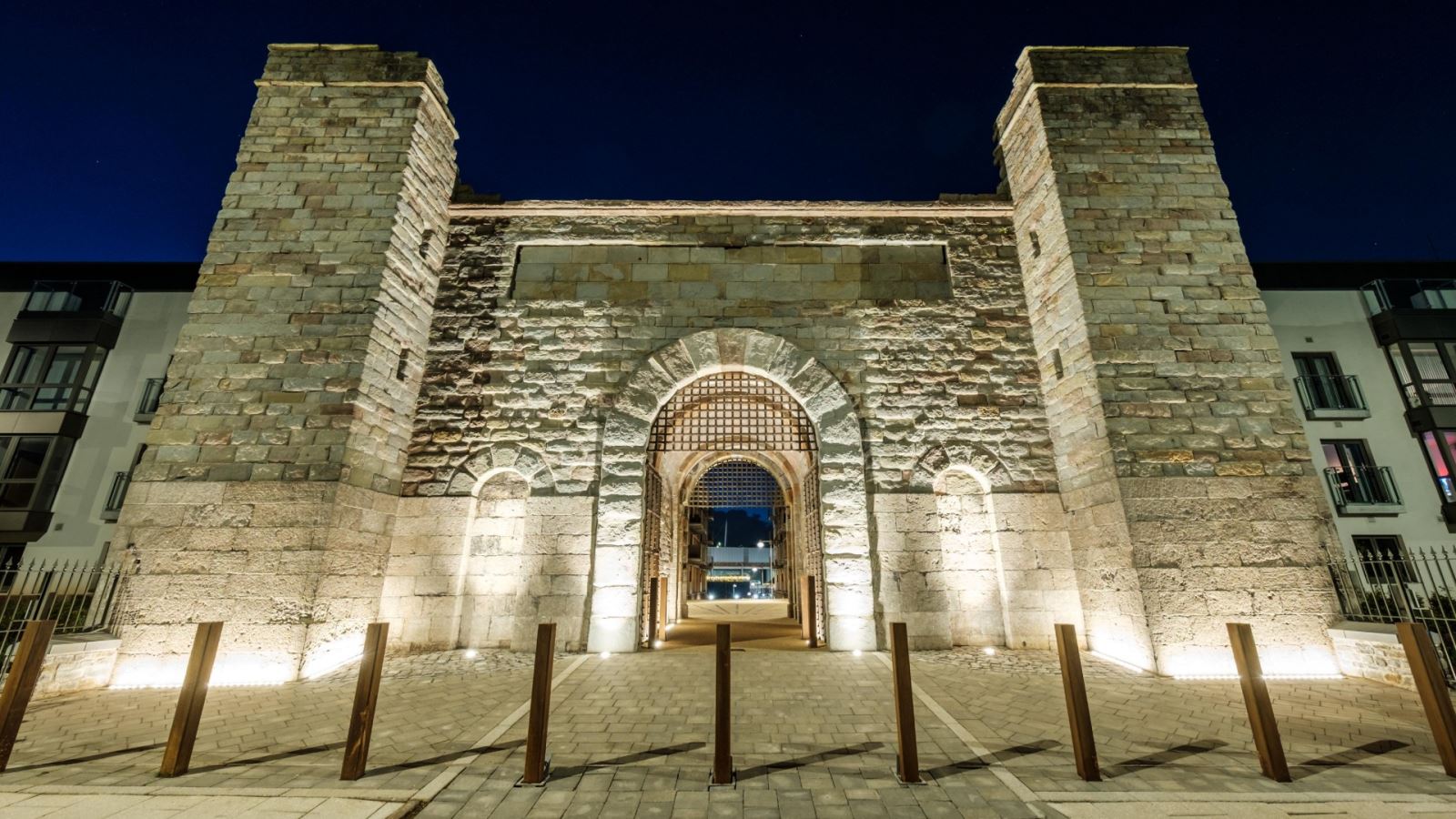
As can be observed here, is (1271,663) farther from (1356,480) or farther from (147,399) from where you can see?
(147,399)

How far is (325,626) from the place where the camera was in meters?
5.38

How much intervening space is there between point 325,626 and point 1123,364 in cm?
893

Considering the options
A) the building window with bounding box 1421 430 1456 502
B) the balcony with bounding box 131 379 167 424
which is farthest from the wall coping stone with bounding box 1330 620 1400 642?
the balcony with bounding box 131 379 167 424

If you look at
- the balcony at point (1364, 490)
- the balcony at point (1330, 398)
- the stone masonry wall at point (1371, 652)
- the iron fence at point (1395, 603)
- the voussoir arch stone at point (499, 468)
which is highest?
the balcony at point (1330, 398)

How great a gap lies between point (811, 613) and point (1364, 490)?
14137mm

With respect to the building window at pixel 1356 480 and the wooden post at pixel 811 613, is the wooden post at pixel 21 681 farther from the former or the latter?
the building window at pixel 1356 480

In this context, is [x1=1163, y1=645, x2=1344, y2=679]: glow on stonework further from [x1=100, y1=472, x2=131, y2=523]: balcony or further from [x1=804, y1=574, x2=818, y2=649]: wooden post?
[x1=100, y1=472, x2=131, y2=523]: balcony

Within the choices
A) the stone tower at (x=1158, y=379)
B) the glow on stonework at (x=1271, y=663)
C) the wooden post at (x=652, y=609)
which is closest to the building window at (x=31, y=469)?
the wooden post at (x=652, y=609)

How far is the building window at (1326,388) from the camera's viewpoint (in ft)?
40.8

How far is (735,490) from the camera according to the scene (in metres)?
14.1

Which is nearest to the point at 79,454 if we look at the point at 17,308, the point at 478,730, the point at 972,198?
the point at 17,308

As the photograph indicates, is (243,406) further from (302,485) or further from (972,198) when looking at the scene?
(972,198)

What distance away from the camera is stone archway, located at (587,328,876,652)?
6.24 metres

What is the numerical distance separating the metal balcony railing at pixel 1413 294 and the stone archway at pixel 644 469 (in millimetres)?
15503
